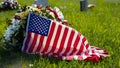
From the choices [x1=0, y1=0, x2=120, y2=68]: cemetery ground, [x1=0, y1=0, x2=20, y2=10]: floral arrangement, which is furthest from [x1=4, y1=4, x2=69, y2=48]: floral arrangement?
[x1=0, y1=0, x2=20, y2=10]: floral arrangement

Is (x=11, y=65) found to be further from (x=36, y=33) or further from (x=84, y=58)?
(x=84, y=58)

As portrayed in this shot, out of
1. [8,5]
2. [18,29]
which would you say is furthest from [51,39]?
[8,5]

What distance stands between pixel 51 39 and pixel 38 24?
472 millimetres

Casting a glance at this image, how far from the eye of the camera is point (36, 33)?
340 inches

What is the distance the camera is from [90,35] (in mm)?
11219

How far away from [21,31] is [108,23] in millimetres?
5275

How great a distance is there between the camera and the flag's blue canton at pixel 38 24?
860cm

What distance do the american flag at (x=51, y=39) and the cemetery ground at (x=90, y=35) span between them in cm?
26

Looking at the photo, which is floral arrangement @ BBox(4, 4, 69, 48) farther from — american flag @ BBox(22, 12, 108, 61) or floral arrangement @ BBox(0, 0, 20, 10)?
floral arrangement @ BBox(0, 0, 20, 10)

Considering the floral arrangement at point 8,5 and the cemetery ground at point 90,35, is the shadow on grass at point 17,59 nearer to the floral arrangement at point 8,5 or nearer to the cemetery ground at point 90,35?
the cemetery ground at point 90,35

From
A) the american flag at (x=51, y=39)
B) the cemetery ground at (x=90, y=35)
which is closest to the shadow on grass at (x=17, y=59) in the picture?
the cemetery ground at (x=90, y=35)

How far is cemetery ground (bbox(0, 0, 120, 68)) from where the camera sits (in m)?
8.13

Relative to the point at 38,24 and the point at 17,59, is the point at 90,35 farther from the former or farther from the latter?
the point at 17,59

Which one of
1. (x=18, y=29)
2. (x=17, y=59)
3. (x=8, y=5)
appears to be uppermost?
(x=18, y=29)
